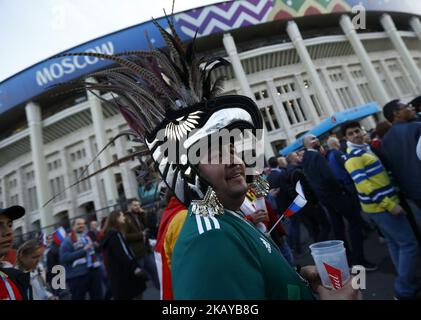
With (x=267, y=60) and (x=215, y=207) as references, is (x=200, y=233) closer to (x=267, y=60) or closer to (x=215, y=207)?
(x=215, y=207)

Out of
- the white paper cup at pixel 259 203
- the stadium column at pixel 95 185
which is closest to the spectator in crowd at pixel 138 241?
the white paper cup at pixel 259 203

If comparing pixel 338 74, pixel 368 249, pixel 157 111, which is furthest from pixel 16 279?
pixel 338 74

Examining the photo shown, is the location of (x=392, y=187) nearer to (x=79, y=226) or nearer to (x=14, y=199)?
(x=79, y=226)

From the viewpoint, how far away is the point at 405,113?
108 inches

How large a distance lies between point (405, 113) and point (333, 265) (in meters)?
2.59

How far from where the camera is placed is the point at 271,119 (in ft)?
81.8

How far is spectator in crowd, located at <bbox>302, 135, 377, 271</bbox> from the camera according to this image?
3755mm

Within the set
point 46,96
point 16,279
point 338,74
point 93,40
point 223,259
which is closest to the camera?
point 223,259

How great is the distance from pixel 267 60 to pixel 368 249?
2370 centimetres

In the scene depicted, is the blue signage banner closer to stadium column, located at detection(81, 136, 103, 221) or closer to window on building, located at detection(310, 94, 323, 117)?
stadium column, located at detection(81, 136, 103, 221)

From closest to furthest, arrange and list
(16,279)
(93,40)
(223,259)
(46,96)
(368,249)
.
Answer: (223,259)
(16,279)
(368,249)
(93,40)
(46,96)

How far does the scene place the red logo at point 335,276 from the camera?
0.90 meters

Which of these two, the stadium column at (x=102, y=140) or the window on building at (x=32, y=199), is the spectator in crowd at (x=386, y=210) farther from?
the window on building at (x=32, y=199)

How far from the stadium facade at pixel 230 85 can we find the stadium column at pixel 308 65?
96 mm
